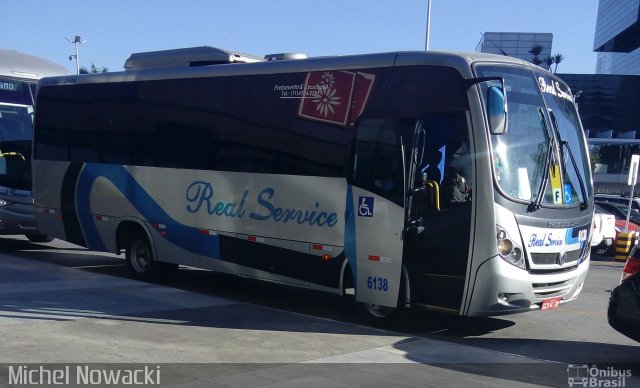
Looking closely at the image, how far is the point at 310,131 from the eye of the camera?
35.0 ft

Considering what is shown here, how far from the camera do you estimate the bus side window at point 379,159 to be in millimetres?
9570

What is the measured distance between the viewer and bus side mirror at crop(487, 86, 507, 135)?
885cm

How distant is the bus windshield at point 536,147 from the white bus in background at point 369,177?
22 millimetres

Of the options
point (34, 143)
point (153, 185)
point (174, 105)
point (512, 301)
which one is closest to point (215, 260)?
point (153, 185)

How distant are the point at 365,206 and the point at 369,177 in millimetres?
382

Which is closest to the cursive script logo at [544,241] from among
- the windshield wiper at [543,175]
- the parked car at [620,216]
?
the windshield wiper at [543,175]

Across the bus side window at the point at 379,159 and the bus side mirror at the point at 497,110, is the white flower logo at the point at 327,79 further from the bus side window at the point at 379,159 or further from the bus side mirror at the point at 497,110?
the bus side mirror at the point at 497,110

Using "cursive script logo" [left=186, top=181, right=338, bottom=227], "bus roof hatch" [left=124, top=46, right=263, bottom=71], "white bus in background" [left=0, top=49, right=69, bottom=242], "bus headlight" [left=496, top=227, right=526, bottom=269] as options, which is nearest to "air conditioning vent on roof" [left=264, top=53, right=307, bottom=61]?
"bus roof hatch" [left=124, top=46, right=263, bottom=71]

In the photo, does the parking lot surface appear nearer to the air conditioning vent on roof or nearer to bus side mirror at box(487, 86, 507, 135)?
bus side mirror at box(487, 86, 507, 135)

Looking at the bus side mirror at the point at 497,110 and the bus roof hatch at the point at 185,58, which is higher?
the bus roof hatch at the point at 185,58

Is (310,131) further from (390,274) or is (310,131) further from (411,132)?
(390,274)

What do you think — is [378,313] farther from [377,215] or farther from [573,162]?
[573,162]

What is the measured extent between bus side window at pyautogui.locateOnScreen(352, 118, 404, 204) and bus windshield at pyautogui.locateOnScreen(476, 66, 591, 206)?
1242mm

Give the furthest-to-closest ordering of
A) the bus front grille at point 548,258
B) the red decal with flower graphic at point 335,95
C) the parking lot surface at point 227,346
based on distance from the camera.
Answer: the red decal with flower graphic at point 335,95 → the bus front grille at point 548,258 → the parking lot surface at point 227,346
